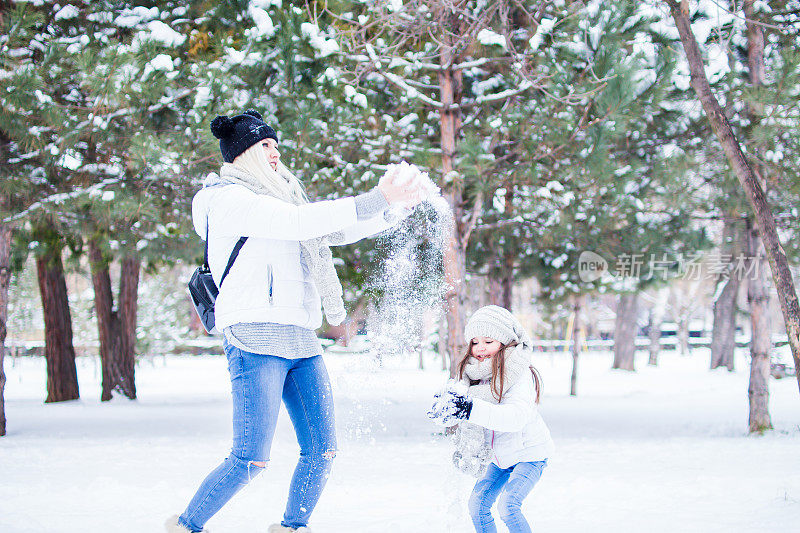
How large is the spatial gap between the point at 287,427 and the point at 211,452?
2723 mm

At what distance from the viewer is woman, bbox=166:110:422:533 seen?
2566mm

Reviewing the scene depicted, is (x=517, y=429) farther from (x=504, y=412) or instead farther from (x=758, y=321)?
(x=758, y=321)

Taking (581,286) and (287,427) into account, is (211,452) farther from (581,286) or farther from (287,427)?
(581,286)

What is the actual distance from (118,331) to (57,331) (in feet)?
4.21

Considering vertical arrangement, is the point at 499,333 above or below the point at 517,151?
below

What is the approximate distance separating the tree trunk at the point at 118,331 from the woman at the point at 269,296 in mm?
11240

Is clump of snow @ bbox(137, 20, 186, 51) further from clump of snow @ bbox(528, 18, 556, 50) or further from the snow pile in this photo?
the snow pile

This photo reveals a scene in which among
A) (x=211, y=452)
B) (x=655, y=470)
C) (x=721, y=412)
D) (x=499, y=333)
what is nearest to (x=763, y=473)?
(x=655, y=470)

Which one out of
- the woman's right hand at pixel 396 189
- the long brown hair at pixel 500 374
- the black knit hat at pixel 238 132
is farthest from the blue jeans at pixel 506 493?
the black knit hat at pixel 238 132

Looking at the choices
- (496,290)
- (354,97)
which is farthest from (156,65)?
(496,290)

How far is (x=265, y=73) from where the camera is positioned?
7242 mm

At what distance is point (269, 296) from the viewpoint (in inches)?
105

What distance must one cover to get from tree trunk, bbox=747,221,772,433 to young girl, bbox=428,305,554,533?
6.82 meters

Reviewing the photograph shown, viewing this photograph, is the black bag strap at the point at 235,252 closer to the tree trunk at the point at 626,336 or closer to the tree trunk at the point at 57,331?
the tree trunk at the point at 57,331
